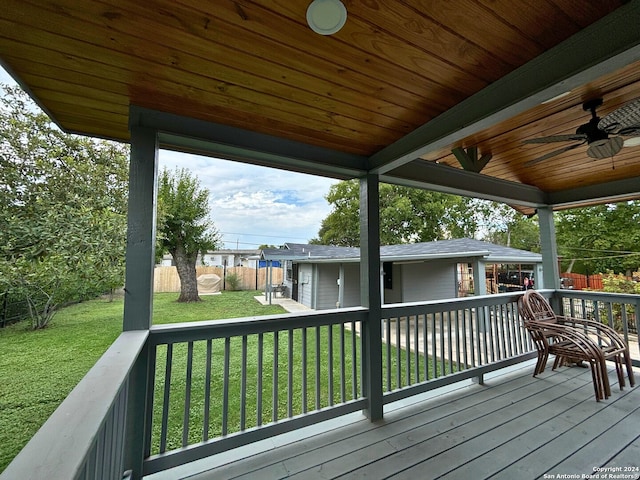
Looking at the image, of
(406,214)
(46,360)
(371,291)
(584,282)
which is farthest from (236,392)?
(406,214)

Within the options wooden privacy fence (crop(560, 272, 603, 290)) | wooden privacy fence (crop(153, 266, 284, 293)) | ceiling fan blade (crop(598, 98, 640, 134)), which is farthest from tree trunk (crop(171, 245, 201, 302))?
wooden privacy fence (crop(560, 272, 603, 290))

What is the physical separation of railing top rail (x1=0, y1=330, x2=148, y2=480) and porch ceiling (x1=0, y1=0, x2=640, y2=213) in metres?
1.41

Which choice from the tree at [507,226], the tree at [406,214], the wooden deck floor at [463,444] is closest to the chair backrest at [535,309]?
the wooden deck floor at [463,444]

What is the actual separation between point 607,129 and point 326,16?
7.59ft

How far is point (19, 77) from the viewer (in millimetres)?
1500

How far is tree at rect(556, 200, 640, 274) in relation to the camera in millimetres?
11711

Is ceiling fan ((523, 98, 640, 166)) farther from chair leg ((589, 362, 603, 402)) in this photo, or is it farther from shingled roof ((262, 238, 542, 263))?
shingled roof ((262, 238, 542, 263))

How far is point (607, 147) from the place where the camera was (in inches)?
90.3

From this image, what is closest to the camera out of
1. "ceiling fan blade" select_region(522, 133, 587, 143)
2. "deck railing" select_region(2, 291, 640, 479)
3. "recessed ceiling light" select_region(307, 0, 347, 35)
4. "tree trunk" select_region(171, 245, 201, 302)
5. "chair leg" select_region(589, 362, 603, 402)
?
"deck railing" select_region(2, 291, 640, 479)

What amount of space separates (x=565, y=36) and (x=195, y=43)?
1707mm

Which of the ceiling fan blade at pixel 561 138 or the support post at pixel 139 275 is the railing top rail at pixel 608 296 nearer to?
the ceiling fan blade at pixel 561 138

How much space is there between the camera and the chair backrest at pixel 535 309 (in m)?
3.47

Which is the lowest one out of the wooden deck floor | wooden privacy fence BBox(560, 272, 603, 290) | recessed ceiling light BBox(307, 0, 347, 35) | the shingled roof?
the wooden deck floor

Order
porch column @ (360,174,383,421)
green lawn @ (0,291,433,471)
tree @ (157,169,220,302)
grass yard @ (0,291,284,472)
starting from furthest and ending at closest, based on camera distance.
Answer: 1. tree @ (157,169,220,302)
2. grass yard @ (0,291,284,472)
3. green lawn @ (0,291,433,471)
4. porch column @ (360,174,383,421)
